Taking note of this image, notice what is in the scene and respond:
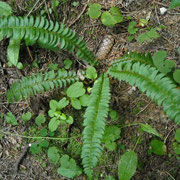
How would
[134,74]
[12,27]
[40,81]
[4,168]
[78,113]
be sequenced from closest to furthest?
[134,74] → [12,27] → [40,81] → [78,113] → [4,168]

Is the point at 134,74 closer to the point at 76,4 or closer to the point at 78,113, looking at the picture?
the point at 78,113

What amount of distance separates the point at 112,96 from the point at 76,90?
0.52 meters

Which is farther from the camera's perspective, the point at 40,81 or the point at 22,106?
the point at 22,106

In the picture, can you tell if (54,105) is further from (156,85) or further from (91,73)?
(156,85)

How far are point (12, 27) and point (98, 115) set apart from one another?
154 cm

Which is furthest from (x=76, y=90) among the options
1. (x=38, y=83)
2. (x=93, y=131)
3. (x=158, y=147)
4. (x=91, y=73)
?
(x=158, y=147)

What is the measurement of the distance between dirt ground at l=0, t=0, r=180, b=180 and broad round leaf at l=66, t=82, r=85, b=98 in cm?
42

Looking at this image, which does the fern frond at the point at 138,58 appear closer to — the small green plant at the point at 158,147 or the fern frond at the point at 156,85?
the fern frond at the point at 156,85

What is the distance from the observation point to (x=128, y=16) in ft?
9.46

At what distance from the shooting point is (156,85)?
81.3 inches

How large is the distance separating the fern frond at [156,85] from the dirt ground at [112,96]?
549 mm

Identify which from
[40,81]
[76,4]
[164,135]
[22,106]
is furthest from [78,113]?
[76,4]

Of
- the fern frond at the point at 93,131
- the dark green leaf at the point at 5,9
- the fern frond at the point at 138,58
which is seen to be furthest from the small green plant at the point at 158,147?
the dark green leaf at the point at 5,9

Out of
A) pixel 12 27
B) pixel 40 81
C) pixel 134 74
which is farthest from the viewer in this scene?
pixel 40 81
